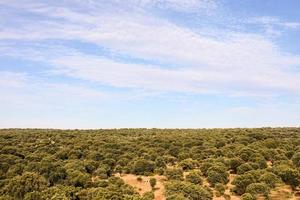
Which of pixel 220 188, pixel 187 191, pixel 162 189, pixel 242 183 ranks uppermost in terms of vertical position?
pixel 242 183

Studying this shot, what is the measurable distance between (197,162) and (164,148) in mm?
14848

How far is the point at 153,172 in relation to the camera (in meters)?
61.5

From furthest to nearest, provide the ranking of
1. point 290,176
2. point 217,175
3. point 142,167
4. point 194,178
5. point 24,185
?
point 142,167, point 217,175, point 194,178, point 290,176, point 24,185

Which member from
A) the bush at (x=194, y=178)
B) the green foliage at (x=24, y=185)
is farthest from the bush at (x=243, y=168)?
the green foliage at (x=24, y=185)

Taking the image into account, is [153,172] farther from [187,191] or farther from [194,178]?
[187,191]

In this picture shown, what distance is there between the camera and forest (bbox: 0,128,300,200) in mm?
45000

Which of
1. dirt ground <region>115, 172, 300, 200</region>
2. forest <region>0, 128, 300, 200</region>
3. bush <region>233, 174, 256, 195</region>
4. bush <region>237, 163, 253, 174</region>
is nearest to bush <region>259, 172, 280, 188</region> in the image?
forest <region>0, 128, 300, 200</region>

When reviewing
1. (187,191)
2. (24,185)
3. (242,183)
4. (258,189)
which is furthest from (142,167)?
(24,185)

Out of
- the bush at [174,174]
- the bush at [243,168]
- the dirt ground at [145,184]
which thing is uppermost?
the bush at [243,168]

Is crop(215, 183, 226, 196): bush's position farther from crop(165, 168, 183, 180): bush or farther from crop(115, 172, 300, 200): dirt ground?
crop(165, 168, 183, 180): bush

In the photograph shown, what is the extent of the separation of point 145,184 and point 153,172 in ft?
15.3

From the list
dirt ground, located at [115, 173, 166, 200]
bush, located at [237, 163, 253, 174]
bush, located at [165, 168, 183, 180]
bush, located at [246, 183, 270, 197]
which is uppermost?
bush, located at [237, 163, 253, 174]

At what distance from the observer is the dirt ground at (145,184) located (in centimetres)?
5234

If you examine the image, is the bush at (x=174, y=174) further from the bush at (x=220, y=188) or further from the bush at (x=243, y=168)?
the bush at (x=243, y=168)
